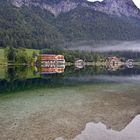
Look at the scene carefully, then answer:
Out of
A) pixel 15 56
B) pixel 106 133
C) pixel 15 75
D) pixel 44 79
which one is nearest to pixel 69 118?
pixel 106 133

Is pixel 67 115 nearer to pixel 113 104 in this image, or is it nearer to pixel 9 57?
pixel 113 104

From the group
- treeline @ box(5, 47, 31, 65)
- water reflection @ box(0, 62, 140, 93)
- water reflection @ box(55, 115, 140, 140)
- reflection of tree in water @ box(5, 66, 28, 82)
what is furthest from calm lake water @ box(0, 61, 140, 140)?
treeline @ box(5, 47, 31, 65)

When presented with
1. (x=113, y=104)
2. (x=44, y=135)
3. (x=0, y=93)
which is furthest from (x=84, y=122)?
(x=0, y=93)

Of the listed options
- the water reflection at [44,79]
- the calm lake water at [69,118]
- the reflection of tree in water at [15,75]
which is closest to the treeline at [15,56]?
the water reflection at [44,79]

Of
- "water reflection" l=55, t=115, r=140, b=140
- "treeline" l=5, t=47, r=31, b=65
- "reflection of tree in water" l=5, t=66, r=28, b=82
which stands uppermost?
"treeline" l=5, t=47, r=31, b=65

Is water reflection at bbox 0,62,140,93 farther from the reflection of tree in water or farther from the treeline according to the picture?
the treeline

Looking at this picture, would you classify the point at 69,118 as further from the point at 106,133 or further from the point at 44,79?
the point at 44,79

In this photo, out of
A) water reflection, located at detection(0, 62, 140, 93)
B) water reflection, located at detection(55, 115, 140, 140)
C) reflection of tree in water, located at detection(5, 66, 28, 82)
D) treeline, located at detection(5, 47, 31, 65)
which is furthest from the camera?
treeline, located at detection(5, 47, 31, 65)

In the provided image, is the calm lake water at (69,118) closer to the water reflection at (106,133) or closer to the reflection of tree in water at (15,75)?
the water reflection at (106,133)

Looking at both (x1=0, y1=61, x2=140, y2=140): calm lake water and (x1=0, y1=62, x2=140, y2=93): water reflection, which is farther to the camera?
(x1=0, y1=62, x2=140, y2=93): water reflection

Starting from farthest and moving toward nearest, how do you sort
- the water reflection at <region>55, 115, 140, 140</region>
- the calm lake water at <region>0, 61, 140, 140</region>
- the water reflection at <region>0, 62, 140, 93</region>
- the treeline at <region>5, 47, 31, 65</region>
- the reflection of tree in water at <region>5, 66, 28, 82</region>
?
1. the treeline at <region>5, 47, 31, 65</region>
2. the reflection of tree in water at <region>5, 66, 28, 82</region>
3. the water reflection at <region>0, 62, 140, 93</region>
4. the calm lake water at <region>0, 61, 140, 140</region>
5. the water reflection at <region>55, 115, 140, 140</region>

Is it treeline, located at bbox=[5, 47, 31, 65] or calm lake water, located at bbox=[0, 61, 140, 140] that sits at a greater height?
treeline, located at bbox=[5, 47, 31, 65]

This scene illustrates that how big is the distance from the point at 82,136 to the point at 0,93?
3267cm

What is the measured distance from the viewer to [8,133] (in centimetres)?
3231
